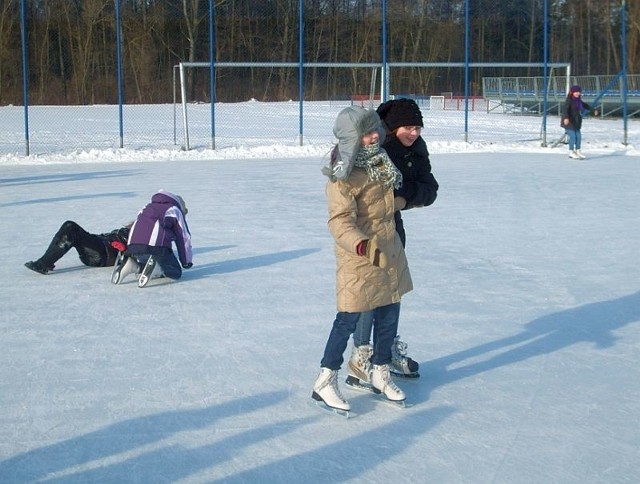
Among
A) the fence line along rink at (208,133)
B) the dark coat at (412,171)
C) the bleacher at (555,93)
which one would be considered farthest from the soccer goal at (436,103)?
the dark coat at (412,171)

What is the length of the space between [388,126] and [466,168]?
33.8ft

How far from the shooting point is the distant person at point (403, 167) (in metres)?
3.60

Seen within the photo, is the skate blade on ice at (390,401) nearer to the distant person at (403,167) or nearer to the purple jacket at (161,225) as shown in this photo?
the distant person at (403,167)

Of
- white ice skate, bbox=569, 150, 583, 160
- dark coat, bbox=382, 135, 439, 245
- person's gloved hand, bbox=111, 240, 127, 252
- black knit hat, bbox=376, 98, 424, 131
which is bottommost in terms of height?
person's gloved hand, bbox=111, 240, 127, 252

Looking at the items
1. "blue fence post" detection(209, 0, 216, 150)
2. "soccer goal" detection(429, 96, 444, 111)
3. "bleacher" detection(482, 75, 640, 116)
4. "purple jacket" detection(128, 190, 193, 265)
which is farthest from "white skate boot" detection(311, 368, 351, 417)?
"bleacher" detection(482, 75, 640, 116)

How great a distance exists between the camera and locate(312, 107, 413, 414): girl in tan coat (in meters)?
3.32

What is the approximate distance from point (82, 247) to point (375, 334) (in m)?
3.08

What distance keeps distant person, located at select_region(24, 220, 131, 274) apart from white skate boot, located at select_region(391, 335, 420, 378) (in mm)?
2509

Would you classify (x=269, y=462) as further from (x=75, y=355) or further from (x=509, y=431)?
(x=75, y=355)

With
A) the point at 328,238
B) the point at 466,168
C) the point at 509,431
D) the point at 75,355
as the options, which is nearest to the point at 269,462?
the point at 509,431

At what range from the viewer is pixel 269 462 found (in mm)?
3074

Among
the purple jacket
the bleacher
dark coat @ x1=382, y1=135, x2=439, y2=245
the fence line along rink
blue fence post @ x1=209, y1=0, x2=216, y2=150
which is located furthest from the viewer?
the bleacher

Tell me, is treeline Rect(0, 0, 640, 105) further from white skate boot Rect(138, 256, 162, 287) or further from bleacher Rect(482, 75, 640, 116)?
white skate boot Rect(138, 256, 162, 287)

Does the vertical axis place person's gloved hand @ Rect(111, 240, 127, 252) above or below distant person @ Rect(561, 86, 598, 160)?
below
